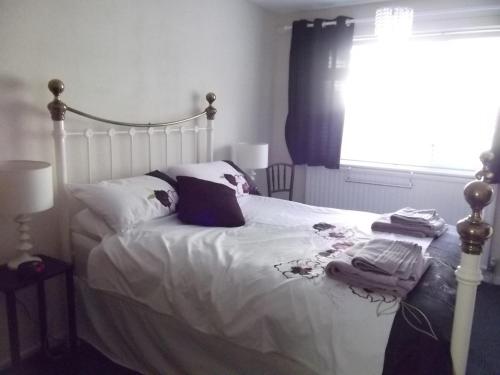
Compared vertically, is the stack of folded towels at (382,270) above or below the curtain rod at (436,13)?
below

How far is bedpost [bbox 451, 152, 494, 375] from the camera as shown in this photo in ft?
3.74

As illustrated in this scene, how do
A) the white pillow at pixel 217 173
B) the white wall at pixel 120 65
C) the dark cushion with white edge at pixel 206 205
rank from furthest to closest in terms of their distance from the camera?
the white pillow at pixel 217 173 → the dark cushion with white edge at pixel 206 205 → the white wall at pixel 120 65

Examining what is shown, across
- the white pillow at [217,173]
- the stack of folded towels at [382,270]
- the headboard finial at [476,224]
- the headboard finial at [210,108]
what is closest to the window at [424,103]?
the headboard finial at [210,108]

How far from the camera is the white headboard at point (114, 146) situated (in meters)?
2.11

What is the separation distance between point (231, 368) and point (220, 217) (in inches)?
34.2

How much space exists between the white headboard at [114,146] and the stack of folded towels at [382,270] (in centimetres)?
147

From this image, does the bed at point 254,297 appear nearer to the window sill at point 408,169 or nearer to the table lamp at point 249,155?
the table lamp at point 249,155

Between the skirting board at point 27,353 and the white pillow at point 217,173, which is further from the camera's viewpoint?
the white pillow at point 217,173

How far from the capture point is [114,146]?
253 cm

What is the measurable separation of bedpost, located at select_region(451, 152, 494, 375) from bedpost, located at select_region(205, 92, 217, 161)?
2.25 metres

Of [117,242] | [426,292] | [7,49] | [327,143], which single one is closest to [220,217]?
[117,242]

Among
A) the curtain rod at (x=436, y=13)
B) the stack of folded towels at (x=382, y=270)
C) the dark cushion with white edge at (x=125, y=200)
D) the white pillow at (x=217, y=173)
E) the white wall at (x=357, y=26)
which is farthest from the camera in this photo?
the white wall at (x=357, y=26)

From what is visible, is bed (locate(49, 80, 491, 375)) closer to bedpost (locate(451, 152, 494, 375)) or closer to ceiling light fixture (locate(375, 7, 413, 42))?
bedpost (locate(451, 152, 494, 375))

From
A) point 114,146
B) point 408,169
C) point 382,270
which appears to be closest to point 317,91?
point 408,169
